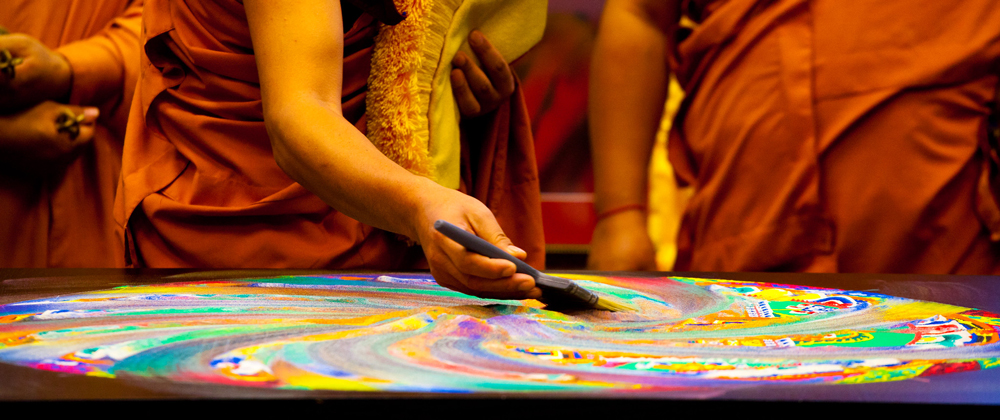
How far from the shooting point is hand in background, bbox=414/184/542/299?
2.09 ft

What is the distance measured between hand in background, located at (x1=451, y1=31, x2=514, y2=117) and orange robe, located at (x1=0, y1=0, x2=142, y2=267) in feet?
2.52

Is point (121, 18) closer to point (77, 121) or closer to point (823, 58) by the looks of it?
point (77, 121)

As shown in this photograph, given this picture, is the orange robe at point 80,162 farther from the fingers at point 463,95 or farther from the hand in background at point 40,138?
the fingers at point 463,95

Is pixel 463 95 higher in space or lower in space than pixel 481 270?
higher

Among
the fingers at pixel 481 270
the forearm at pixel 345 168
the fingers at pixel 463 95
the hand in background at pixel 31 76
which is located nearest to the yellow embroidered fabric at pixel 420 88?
the fingers at pixel 463 95

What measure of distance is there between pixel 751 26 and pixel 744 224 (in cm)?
31

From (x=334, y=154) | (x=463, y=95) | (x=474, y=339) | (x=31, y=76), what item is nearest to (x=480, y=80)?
(x=463, y=95)

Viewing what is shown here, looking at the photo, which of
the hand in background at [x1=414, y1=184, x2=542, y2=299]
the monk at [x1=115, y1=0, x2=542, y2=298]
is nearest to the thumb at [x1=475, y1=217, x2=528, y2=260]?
the hand in background at [x1=414, y1=184, x2=542, y2=299]

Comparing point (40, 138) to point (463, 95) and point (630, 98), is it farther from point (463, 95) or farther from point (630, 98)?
point (630, 98)

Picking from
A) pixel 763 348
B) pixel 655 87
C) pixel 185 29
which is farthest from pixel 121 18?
pixel 763 348

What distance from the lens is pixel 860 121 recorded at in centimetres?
118

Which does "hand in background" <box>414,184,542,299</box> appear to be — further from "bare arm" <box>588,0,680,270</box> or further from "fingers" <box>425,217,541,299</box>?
"bare arm" <box>588,0,680,270</box>

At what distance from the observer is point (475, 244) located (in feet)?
2.04

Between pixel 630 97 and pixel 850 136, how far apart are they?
1.23 ft
